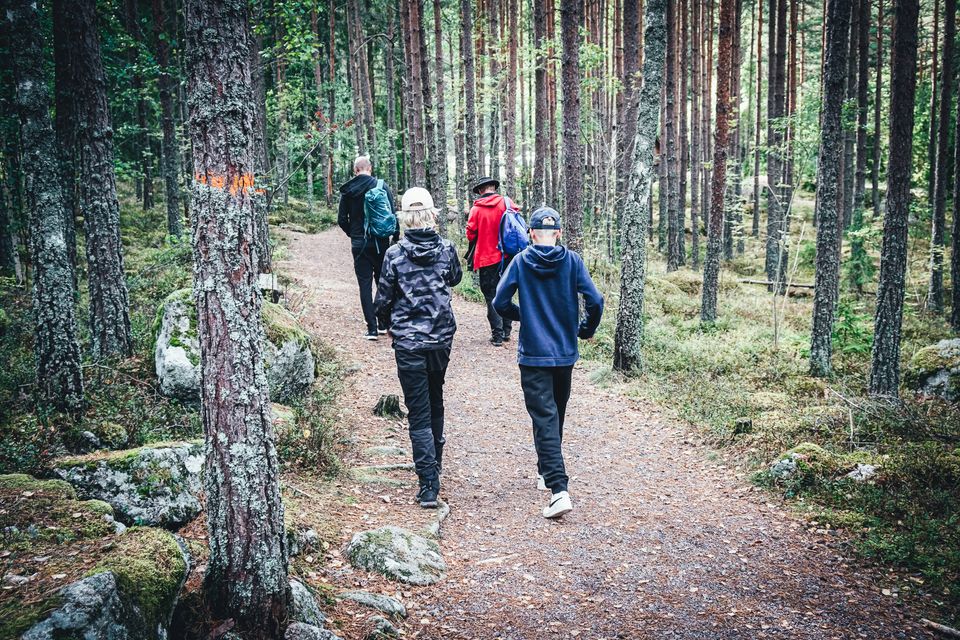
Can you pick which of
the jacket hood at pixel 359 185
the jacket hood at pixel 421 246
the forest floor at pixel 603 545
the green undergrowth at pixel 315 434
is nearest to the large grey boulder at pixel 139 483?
the forest floor at pixel 603 545

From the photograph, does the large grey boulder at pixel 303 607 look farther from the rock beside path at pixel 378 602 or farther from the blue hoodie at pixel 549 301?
the blue hoodie at pixel 549 301


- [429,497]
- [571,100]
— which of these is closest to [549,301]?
[429,497]

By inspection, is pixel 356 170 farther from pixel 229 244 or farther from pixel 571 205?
pixel 229 244

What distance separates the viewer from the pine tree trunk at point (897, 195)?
816 centimetres

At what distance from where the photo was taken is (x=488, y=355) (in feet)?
34.5

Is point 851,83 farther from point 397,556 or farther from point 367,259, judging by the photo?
point 397,556

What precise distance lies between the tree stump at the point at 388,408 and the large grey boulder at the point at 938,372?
327 inches

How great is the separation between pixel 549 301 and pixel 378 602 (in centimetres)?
278

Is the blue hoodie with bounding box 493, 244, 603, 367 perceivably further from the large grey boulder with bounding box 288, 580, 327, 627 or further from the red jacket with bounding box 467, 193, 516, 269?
the red jacket with bounding box 467, 193, 516, 269

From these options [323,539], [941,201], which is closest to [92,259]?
[323,539]

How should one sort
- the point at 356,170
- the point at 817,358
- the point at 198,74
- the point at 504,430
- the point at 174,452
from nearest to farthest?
the point at 198,74, the point at 174,452, the point at 504,430, the point at 356,170, the point at 817,358

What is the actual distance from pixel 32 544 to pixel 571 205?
30.1ft

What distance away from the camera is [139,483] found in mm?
3883

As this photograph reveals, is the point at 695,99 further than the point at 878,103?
Yes
